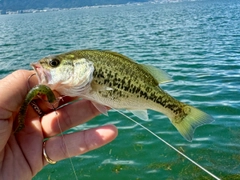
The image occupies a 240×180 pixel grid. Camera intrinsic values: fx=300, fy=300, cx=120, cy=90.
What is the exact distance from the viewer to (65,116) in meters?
4.55

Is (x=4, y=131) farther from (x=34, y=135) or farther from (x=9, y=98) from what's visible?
(x=34, y=135)

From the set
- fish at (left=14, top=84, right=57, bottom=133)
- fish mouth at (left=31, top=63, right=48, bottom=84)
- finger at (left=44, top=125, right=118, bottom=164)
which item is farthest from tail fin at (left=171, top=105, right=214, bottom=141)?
fish mouth at (left=31, top=63, right=48, bottom=84)

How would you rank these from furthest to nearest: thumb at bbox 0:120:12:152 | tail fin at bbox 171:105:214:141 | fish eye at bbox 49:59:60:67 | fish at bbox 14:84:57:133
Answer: tail fin at bbox 171:105:214:141 → thumb at bbox 0:120:12:152 → fish eye at bbox 49:59:60:67 → fish at bbox 14:84:57:133

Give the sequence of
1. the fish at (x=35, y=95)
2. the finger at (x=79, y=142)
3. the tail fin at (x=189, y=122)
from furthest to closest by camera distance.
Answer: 1. the tail fin at (x=189, y=122)
2. the finger at (x=79, y=142)
3. the fish at (x=35, y=95)

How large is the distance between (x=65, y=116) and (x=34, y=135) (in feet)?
1.72

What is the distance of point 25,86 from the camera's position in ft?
13.1

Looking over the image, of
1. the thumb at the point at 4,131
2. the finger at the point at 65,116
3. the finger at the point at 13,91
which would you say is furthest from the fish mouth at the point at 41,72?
the finger at the point at 65,116

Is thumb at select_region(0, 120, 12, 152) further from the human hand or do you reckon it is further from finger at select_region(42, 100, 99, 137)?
finger at select_region(42, 100, 99, 137)

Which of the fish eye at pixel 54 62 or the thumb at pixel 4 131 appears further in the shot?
the thumb at pixel 4 131

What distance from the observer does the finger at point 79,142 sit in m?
4.18

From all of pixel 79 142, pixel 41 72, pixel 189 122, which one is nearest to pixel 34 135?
pixel 79 142

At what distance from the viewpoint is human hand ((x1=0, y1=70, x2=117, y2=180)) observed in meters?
3.93

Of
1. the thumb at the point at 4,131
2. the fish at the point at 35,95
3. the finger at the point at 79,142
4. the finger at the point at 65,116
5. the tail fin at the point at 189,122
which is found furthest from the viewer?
the finger at the point at 65,116

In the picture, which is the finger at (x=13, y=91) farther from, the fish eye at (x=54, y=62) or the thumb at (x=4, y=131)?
the fish eye at (x=54, y=62)
